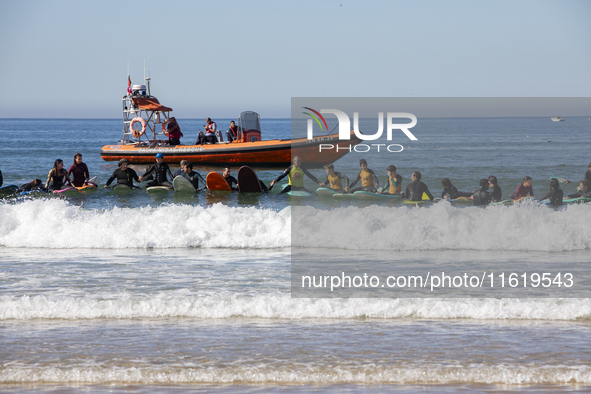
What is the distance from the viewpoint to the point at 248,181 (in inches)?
548

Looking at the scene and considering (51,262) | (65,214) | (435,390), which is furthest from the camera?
(65,214)

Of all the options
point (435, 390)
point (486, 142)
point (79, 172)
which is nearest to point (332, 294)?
point (435, 390)

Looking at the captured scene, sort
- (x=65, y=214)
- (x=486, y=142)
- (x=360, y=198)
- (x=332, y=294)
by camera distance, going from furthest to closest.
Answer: (x=486, y=142) < (x=360, y=198) < (x=65, y=214) < (x=332, y=294)

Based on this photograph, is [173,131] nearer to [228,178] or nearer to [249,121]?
[249,121]

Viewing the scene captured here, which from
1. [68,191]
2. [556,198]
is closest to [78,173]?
[68,191]

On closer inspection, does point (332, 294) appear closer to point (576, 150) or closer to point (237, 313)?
point (237, 313)

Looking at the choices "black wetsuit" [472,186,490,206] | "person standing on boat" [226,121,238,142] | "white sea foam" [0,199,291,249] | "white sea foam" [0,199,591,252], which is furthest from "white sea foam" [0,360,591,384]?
"person standing on boat" [226,121,238,142]

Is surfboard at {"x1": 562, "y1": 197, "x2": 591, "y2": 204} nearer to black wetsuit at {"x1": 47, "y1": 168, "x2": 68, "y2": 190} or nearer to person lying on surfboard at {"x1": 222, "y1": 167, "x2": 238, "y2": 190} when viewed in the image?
person lying on surfboard at {"x1": 222, "y1": 167, "x2": 238, "y2": 190}

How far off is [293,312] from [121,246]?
4.51m

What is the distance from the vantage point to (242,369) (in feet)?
11.6

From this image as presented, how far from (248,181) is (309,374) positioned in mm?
10636

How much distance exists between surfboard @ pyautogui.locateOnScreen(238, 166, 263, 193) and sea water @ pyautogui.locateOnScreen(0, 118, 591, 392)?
4.77 metres

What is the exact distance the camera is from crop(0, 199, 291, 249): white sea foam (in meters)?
8.39

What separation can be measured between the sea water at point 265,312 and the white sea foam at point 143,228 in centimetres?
3
